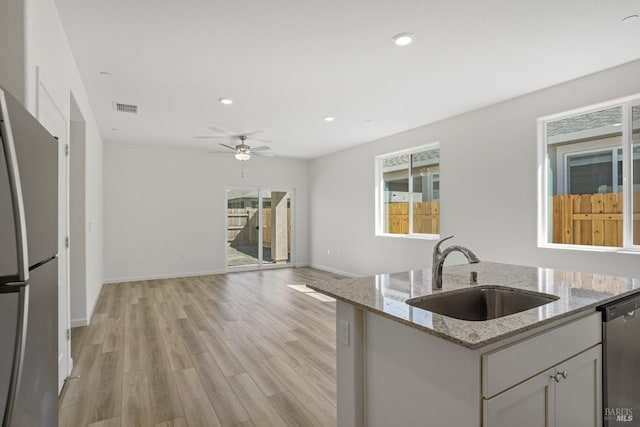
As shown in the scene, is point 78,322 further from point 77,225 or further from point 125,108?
point 125,108

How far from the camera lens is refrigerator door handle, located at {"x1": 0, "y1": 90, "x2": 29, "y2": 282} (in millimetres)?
813

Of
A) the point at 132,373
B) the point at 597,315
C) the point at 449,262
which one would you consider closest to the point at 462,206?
the point at 449,262

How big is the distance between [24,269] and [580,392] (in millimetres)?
2102

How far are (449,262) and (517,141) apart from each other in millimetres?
1897

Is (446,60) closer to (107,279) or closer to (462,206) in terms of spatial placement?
(462,206)

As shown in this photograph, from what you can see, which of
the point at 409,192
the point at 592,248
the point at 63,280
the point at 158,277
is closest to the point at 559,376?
the point at 592,248

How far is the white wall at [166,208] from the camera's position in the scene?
6.67 metres

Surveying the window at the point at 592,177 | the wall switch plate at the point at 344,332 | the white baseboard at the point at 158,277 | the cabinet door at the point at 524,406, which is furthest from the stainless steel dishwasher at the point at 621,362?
the white baseboard at the point at 158,277

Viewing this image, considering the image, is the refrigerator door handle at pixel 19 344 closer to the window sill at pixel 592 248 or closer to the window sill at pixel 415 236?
the window sill at pixel 592 248

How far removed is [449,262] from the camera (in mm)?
5098

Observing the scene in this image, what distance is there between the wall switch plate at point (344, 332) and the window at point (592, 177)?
3.31 m

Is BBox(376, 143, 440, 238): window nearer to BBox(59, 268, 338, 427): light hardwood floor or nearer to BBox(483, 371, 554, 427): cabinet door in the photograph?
BBox(59, 268, 338, 427): light hardwood floor

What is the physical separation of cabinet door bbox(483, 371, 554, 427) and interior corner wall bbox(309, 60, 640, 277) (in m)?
2.78

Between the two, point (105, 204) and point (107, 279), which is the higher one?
point (105, 204)
